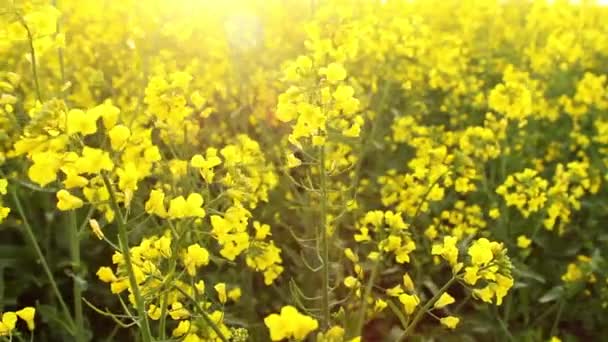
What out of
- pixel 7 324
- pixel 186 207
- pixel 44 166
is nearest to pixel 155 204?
pixel 186 207

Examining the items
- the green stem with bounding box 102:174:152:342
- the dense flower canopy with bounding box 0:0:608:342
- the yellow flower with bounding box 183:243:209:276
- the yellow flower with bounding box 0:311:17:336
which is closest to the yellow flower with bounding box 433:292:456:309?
the dense flower canopy with bounding box 0:0:608:342

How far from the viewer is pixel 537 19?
6.31 m

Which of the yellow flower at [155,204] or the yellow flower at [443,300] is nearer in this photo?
the yellow flower at [155,204]

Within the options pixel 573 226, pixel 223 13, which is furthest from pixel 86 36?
pixel 573 226

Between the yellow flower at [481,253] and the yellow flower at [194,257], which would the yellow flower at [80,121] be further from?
the yellow flower at [481,253]

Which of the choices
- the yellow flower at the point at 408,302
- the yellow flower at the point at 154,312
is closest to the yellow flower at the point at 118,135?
the yellow flower at the point at 154,312

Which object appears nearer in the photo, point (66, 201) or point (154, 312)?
point (66, 201)

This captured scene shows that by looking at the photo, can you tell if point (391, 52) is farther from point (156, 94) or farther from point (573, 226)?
point (156, 94)

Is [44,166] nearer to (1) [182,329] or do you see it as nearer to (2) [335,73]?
(1) [182,329]

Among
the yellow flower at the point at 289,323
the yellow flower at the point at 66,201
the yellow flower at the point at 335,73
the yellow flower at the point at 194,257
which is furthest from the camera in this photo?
the yellow flower at the point at 335,73

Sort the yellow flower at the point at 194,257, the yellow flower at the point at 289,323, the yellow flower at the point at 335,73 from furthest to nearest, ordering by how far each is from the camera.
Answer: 1. the yellow flower at the point at 335,73
2. the yellow flower at the point at 194,257
3. the yellow flower at the point at 289,323

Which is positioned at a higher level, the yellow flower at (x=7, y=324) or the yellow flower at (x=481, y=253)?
the yellow flower at (x=481, y=253)

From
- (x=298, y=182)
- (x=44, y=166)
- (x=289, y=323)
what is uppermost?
(x=44, y=166)

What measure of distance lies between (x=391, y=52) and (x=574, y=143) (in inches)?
49.1
